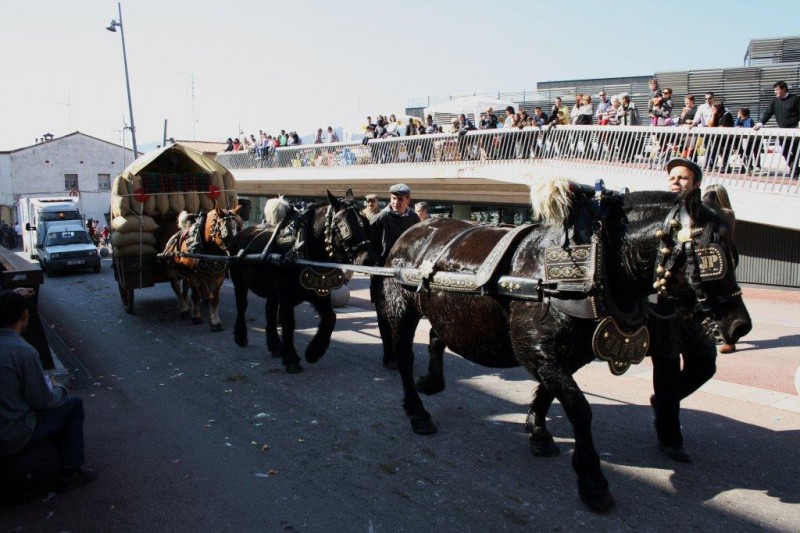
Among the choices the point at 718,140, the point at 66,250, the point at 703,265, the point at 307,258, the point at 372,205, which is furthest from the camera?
the point at 66,250

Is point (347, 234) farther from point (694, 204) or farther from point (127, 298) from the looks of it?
point (127, 298)

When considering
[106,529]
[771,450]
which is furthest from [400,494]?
[771,450]

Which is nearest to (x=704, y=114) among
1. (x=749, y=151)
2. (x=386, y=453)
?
(x=749, y=151)

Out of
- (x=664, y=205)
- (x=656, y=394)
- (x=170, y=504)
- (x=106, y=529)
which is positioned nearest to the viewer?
(x=664, y=205)

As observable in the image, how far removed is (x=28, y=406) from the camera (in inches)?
163

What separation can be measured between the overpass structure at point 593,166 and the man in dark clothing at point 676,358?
1.21 metres

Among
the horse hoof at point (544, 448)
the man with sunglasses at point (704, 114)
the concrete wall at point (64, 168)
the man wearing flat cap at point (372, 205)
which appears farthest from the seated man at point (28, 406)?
the concrete wall at point (64, 168)

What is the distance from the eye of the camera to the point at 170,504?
4.22m

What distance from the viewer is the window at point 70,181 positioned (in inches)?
1810

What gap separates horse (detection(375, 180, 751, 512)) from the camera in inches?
134

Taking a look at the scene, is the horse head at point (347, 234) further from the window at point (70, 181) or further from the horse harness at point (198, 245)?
the window at point (70, 181)

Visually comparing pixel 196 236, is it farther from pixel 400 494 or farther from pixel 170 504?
pixel 400 494

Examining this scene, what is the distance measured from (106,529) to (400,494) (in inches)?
76.5

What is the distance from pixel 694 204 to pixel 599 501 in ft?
6.37
